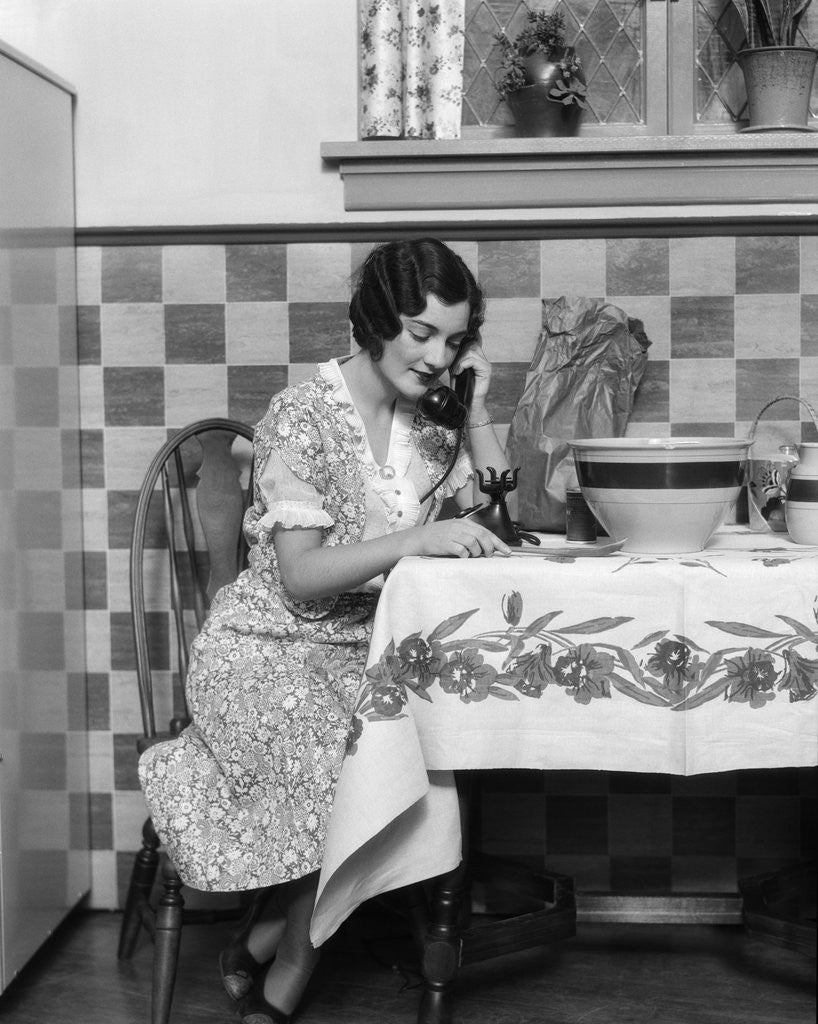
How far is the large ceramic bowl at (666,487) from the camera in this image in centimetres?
179

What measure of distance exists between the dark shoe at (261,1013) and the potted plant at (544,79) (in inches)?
70.2

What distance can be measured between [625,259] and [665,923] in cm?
142

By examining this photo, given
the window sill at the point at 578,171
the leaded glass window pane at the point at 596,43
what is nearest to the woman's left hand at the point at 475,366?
the window sill at the point at 578,171

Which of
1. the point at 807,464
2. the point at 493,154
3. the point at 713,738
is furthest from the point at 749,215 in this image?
the point at 713,738

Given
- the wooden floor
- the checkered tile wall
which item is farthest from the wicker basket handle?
the wooden floor

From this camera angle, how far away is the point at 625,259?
2516mm

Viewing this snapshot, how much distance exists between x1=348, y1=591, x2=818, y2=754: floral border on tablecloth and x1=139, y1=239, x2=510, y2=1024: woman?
14 cm

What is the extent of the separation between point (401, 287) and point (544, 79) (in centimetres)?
75

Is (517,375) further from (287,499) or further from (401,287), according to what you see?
(287,499)

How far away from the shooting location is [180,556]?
2.63m

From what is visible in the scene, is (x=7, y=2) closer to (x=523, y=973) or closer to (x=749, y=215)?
(x=749, y=215)

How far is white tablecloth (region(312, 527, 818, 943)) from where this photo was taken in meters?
1.65

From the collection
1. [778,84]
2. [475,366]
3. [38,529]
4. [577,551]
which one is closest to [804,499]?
[577,551]

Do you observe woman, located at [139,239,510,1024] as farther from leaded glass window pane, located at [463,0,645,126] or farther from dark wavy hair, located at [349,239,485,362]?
leaded glass window pane, located at [463,0,645,126]
